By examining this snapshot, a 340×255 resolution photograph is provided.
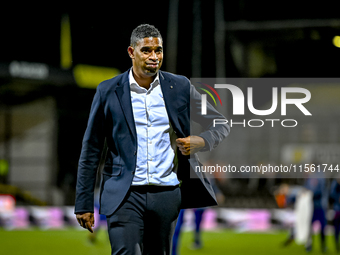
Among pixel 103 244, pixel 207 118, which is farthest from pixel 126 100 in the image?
pixel 103 244

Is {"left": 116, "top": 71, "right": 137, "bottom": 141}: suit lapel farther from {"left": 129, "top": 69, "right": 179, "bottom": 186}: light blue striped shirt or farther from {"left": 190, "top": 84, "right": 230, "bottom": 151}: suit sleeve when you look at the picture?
{"left": 190, "top": 84, "right": 230, "bottom": 151}: suit sleeve

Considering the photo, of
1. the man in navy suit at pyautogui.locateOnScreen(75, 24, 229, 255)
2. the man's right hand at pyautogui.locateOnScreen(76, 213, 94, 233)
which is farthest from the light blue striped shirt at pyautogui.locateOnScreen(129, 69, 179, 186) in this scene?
the man's right hand at pyautogui.locateOnScreen(76, 213, 94, 233)

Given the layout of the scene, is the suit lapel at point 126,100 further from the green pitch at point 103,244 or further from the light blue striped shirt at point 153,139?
the green pitch at point 103,244

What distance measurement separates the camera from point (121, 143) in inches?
133

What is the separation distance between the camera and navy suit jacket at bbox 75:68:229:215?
3.37 metres

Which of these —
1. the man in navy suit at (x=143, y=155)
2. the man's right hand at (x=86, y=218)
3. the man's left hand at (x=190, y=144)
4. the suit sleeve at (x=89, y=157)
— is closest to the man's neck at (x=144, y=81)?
the man in navy suit at (x=143, y=155)

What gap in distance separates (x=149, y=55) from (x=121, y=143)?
593mm

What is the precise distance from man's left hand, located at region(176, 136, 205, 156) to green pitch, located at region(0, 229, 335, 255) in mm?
7436

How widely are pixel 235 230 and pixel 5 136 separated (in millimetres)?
8665

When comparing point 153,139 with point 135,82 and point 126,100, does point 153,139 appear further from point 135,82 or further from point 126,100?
point 135,82

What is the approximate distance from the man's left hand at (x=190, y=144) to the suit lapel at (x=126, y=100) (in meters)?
0.29

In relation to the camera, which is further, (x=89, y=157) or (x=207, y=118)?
(x=207, y=118)

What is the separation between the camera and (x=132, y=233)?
3.31 meters

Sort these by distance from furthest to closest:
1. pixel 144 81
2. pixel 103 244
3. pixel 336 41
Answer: pixel 336 41, pixel 103 244, pixel 144 81
